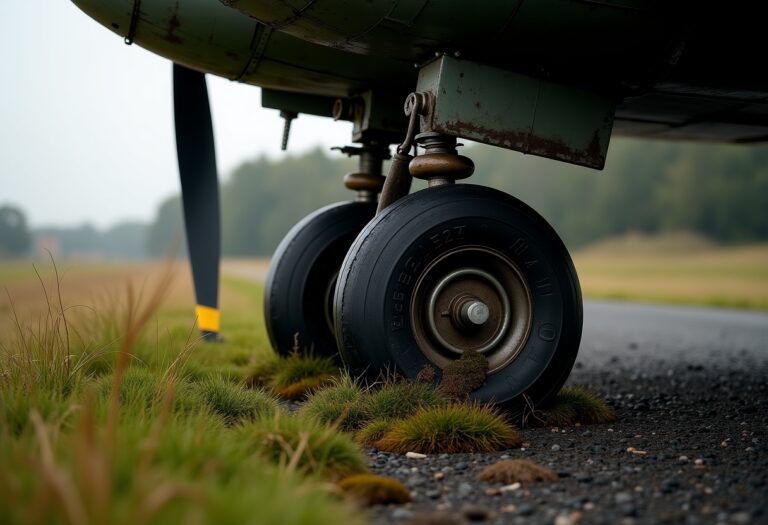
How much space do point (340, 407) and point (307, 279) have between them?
1892mm

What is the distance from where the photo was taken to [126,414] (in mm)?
2461

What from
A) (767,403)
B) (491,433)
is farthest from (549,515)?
(767,403)

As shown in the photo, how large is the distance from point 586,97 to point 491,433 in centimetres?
196

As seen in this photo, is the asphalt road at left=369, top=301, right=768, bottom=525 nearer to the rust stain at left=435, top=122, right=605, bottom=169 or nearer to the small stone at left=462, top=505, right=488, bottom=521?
the small stone at left=462, top=505, right=488, bottom=521

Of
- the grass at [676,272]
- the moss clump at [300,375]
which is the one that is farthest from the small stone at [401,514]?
the grass at [676,272]

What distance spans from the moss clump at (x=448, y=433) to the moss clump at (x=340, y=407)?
0.74ft

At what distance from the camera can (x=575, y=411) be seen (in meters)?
3.67

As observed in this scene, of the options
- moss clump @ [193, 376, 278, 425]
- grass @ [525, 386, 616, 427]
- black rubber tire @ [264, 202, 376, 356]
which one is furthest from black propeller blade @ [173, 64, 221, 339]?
grass @ [525, 386, 616, 427]

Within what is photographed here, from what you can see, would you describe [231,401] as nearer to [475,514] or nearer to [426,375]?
[426,375]

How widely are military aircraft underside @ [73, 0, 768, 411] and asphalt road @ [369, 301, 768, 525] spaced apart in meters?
0.53

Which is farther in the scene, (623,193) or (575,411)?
(623,193)

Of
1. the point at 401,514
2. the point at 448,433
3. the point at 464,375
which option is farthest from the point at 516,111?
the point at 401,514

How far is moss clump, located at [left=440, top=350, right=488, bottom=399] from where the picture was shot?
3.35 meters

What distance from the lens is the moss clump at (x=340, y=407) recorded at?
318 cm
